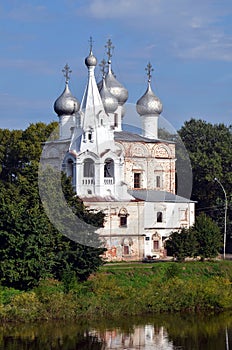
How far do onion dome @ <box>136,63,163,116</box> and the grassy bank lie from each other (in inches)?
387

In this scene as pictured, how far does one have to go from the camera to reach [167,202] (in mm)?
36781

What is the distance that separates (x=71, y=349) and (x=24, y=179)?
8.23m

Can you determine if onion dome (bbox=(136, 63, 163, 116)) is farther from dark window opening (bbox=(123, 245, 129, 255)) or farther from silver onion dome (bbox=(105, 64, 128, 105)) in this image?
dark window opening (bbox=(123, 245, 129, 255))

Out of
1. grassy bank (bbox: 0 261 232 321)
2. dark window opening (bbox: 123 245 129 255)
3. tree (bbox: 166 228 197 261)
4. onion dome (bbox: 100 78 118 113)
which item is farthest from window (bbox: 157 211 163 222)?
onion dome (bbox: 100 78 118 113)

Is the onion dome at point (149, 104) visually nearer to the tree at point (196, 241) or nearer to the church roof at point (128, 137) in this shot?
the church roof at point (128, 137)

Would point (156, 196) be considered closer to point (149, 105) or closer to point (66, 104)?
point (149, 105)

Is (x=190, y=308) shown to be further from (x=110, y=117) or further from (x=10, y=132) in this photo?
(x=10, y=132)

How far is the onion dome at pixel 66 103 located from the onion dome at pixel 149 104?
117 inches

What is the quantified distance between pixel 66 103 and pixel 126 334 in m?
16.9

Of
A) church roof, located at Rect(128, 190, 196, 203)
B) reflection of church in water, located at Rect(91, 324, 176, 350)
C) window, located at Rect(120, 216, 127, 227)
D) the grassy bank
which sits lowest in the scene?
reflection of church in water, located at Rect(91, 324, 176, 350)

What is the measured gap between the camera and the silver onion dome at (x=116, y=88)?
39406 mm

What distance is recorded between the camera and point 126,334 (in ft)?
82.5

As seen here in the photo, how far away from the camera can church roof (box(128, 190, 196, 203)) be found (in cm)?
3637

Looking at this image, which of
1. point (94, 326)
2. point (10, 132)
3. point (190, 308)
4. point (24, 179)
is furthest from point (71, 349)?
point (10, 132)
